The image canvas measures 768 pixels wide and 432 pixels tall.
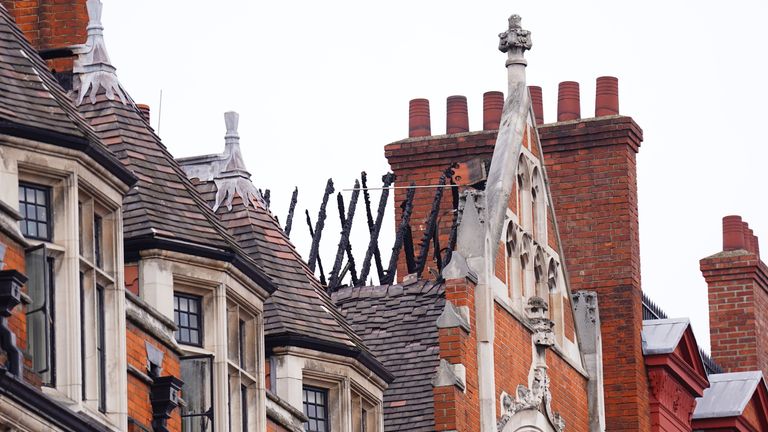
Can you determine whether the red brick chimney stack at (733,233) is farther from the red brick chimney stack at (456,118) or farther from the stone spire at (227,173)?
the stone spire at (227,173)

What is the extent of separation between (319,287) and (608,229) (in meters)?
12.8

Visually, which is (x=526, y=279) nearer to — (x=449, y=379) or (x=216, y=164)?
(x=449, y=379)

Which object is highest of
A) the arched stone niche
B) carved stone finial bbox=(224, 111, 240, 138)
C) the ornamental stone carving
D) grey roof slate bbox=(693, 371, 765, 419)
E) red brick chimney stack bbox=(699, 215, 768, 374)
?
red brick chimney stack bbox=(699, 215, 768, 374)

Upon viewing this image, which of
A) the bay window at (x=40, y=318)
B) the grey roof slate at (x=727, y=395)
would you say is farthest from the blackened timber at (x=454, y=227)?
the bay window at (x=40, y=318)

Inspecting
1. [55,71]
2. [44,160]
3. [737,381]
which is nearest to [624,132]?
[737,381]

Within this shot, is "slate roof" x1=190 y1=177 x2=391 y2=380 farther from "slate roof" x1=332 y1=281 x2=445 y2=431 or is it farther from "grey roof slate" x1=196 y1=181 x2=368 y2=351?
"slate roof" x1=332 y1=281 x2=445 y2=431

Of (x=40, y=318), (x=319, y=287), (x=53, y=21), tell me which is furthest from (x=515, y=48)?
(x=40, y=318)

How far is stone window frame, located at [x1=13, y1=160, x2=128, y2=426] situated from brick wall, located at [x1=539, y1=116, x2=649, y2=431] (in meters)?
20.0

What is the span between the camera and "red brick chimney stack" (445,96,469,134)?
47.7 meters

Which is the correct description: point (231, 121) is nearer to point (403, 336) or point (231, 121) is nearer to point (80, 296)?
point (80, 296)

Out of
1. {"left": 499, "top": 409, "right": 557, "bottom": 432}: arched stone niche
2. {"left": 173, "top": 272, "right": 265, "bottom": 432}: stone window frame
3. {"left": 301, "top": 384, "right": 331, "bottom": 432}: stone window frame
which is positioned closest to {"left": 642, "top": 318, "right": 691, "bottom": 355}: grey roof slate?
{"left": 499, "top": 409, "right": 557, "bottom": 432}: arched stone niche

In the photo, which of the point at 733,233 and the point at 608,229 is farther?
the point at 733,233

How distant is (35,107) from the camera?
25.9m

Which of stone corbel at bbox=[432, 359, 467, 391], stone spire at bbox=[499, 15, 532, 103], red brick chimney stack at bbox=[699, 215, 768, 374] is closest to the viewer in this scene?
stone corbel at bbox=[432, 359, 467, 391]
